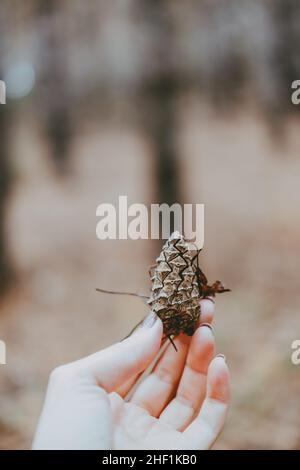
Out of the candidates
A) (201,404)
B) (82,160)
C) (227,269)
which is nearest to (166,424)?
(201,404)

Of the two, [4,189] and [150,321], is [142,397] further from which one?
[4,189]

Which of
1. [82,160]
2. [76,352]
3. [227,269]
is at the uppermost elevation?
[82,160]

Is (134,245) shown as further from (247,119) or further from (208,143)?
(247,119)

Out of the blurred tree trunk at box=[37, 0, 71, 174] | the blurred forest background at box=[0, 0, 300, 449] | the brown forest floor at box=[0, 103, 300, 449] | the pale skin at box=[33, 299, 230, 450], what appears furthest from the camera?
the blurred tree trunk at box=[37, 0, 71, 174]

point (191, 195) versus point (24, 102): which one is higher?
point (24, 102)

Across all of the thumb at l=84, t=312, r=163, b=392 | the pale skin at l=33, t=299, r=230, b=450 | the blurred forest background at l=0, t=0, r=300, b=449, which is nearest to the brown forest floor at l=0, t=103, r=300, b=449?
the blurred forest background at l=0, t=0, r=300, b=449

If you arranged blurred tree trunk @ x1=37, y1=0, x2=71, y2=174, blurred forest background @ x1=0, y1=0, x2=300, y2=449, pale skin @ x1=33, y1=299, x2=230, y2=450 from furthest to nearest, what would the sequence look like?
blurred tree trunk @ x1=37, y1=0, x2=71, y2=174 → blurred forest background @ x1=0, y1=0, x2=300, y2=449 → pale skin @ x1=33, y1=299, x2=230, y2=450

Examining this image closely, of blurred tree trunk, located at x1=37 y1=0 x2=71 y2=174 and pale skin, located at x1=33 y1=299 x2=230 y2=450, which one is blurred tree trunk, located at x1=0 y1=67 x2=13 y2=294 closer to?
blurred tree trunk, located at x1=37 y1=0 x2=71 y2=174

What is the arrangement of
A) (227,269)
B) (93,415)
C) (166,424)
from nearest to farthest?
(93,415) → (166,424) → (227,269)

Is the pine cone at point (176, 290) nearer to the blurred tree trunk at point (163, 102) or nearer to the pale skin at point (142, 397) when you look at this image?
the pale skin at point (142, 397)
